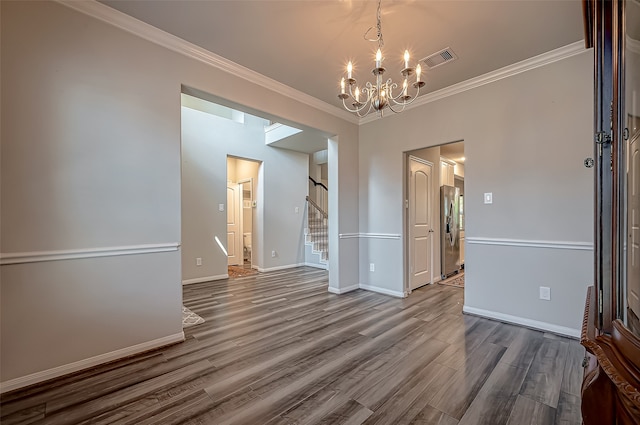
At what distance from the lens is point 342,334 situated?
264 centimetres

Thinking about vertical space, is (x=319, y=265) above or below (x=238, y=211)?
below

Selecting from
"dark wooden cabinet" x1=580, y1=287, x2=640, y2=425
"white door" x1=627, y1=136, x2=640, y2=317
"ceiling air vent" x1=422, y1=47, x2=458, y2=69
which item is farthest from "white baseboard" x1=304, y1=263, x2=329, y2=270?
"white door" x1=627, y1=136, x2=640, y2=317

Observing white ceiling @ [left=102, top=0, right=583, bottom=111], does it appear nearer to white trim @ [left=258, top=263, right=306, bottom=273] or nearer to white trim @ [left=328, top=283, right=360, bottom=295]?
white trim @ [left=328, top=283, right=360, bottom=295]

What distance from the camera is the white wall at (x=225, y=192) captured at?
16.0 ft

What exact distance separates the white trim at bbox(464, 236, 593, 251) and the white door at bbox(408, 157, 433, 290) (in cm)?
104

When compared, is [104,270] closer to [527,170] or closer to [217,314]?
[217,314]

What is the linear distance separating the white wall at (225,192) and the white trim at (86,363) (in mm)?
2507

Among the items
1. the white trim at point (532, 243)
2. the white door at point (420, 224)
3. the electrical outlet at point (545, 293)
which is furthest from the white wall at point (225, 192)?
the electrical outlet at point (545, 293)

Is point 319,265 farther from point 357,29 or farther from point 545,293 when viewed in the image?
point 357,29

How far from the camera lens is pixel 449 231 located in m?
5.11

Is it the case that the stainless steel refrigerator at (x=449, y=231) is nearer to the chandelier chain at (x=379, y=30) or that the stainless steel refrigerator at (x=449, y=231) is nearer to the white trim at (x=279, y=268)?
the white trim at (x=279, y=268)

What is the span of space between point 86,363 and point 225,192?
359 centimetres

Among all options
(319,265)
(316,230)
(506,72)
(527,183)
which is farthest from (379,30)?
(319,265)

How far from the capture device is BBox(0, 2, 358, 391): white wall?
1817 mm
